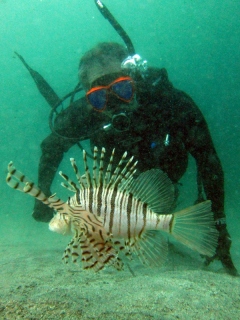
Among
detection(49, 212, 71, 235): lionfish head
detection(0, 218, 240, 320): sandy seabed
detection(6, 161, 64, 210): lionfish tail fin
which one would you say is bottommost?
detection(0, 218, 240, 320): sandy seabed

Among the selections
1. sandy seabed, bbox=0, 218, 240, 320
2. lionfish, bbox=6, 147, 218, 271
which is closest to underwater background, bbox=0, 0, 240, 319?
sandy seabed, bbox=0, 218, 240, 320

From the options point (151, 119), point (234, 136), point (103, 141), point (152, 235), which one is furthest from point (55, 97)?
point (234, 136)

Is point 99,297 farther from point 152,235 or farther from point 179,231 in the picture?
point 179,231

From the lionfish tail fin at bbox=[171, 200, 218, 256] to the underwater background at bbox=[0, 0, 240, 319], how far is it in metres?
0.39

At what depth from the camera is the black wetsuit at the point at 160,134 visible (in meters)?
3.81

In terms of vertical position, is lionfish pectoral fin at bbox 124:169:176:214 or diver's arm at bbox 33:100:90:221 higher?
diver's arm at bbox 33:100:90:221

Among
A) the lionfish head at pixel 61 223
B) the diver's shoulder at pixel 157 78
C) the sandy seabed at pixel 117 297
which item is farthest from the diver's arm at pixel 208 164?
the lionfish head at pixel 61 223

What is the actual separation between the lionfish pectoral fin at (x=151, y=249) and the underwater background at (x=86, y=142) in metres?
0.27

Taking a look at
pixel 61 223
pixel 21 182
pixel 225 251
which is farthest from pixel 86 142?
pixel 21 182

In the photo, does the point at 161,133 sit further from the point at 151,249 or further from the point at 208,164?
the point at 151,249

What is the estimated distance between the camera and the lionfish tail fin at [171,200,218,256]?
6.51 ft

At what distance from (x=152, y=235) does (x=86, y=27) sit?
79.5 metres

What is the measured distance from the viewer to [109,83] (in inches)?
152

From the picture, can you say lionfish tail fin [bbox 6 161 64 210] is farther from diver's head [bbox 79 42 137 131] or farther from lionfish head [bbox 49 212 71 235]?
diver's head [bbox 79 42 137 131]
